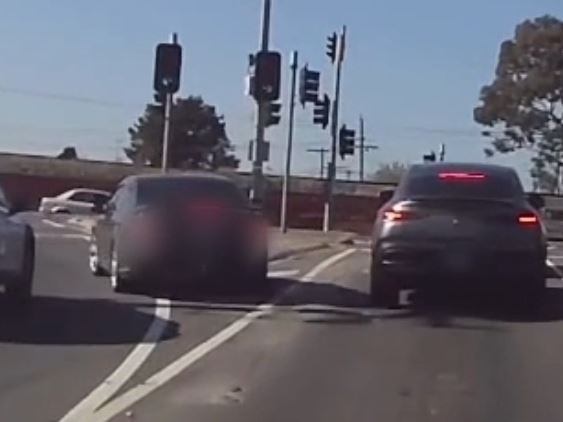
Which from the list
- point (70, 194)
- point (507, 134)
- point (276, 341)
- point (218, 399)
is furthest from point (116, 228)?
point (507, 134)

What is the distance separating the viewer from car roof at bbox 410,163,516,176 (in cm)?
1925

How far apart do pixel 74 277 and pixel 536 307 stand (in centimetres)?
686

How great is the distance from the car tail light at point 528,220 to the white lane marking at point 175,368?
2958mm

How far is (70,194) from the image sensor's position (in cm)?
6194

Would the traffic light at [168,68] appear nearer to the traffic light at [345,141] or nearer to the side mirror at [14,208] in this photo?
the side mirror at [14,208]

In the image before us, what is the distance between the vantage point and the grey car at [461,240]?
60.2 feet

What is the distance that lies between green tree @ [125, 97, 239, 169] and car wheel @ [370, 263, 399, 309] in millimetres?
81570

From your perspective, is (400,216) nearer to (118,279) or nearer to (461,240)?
(461,240)

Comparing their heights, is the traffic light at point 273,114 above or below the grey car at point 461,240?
above

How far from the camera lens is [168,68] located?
34.0 metres

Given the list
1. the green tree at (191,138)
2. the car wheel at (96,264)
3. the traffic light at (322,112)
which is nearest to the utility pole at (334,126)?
the traffic light at (322,112)

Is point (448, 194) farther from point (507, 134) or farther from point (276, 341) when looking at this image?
point (507, 134)

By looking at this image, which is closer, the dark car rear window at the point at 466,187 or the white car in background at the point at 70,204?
the dark car rear window at the point at 466,187

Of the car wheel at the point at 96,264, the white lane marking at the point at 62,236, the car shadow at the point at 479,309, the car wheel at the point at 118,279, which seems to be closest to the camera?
the car shadow at the point at 479,309
